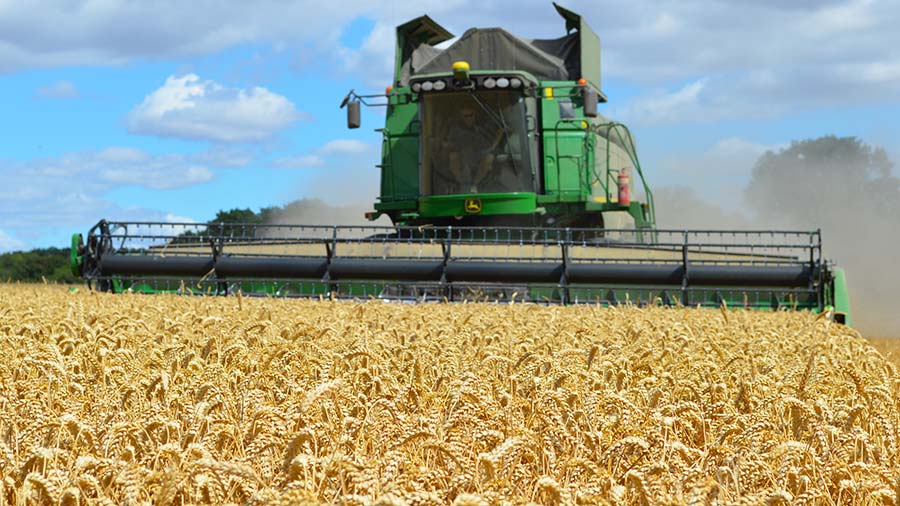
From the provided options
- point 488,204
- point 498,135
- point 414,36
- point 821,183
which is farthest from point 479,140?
point 821,183

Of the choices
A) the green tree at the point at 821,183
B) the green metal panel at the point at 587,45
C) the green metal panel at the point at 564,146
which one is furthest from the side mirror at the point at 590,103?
the green tree at the point at 821,183

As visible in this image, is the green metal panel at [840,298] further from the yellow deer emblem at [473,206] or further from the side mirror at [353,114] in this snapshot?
the side mirror at [353,114]

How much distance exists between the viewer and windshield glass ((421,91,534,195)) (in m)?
12.1

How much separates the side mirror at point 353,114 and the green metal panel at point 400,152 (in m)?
1.09

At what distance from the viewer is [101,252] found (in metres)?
10.9

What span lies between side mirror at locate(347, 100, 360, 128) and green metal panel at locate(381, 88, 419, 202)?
43.0 inches

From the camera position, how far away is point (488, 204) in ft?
39.4

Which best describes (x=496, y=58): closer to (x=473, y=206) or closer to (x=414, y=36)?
(x=414, y=36)

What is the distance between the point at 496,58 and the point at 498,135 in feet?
7.62

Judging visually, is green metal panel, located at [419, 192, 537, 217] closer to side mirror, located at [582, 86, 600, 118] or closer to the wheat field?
side mirror, located at [582, 86, 600, 118]

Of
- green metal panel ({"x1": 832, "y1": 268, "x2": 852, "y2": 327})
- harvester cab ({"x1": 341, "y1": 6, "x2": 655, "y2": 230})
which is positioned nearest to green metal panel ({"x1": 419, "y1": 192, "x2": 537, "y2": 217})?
harvester cab ({"x1": 341, "y1": 6, "x2": 655, "y2": 230})

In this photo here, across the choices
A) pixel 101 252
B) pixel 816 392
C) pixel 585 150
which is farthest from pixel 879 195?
pixel 816 392

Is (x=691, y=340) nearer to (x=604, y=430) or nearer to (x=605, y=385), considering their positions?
(x=605, y=385)

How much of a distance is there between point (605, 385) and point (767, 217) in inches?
2011
